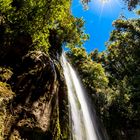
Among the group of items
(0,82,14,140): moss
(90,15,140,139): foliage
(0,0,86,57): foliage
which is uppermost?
(90,15,140,139): foliage

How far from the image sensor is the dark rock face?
1216 cm

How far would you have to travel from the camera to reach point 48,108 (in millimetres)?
14023

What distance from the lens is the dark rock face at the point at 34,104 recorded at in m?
12.2

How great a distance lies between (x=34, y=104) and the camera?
13.2 metres

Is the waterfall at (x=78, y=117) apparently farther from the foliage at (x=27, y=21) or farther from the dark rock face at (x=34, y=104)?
the foliage at (x=27, y=21)

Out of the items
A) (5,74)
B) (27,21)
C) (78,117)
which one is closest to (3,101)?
(5,74)

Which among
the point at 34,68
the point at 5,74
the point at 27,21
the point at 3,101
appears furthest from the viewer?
the point at 27,21


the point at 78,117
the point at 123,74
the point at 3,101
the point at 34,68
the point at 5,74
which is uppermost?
the point at 123,74

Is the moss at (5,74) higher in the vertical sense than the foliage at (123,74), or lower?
lower

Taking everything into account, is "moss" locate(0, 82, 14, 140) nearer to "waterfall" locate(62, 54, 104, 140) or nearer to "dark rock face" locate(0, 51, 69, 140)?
"dark rock face" locate(0, 51, 69, 140)

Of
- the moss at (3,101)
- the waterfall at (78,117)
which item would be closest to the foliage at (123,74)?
the waterfall at (78,117)

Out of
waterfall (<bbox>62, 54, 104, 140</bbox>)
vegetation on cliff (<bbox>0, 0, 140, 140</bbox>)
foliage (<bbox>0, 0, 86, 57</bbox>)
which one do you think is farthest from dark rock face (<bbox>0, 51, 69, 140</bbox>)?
waterfall (<bbox>62, 54, 104, 140</bbox>)

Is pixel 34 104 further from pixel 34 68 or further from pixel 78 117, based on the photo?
pixel 78 117

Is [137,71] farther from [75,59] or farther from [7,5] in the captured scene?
[7,5]
